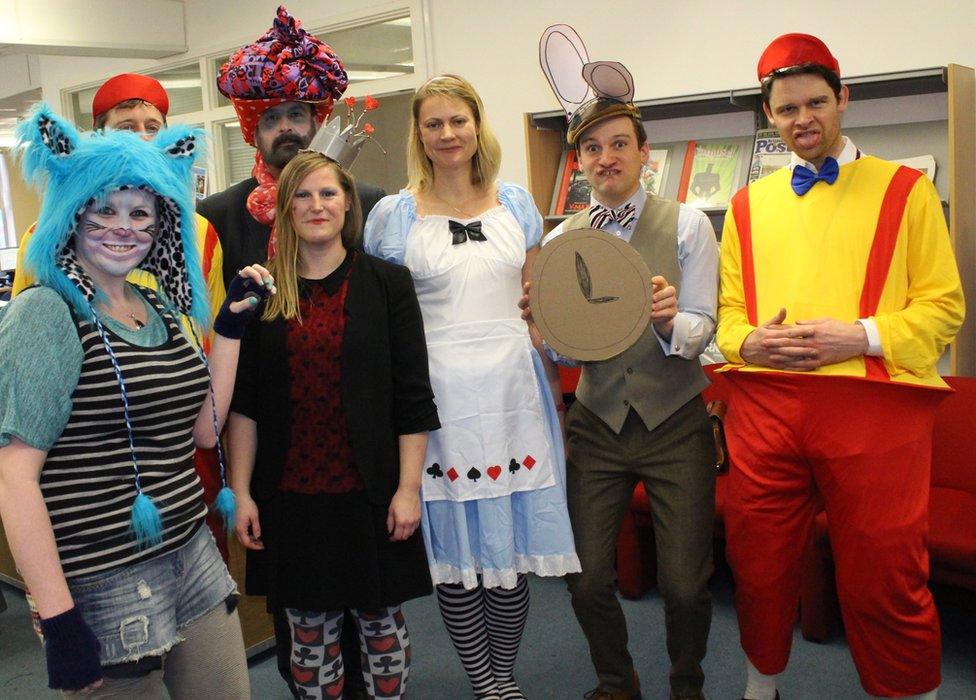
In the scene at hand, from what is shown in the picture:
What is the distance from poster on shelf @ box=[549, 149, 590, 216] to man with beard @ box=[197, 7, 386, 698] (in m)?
1.89

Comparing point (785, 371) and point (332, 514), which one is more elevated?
point (785, 371)

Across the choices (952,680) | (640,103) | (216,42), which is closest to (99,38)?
(216,42)

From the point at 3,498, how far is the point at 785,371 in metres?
1.57

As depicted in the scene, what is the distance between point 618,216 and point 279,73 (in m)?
0.96

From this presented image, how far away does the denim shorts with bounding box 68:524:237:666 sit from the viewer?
1468 mm

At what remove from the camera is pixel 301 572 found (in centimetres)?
201

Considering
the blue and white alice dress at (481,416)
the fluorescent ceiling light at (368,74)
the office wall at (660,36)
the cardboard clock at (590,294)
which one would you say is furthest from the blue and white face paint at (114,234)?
the fluorescent ceiling light at (368,74)

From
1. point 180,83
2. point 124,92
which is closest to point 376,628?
point 124,92

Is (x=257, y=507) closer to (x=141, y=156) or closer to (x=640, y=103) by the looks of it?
(x=141, y=156)

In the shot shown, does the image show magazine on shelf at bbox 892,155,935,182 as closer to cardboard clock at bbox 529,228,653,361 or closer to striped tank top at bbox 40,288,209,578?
cardboard clock at bbox 529,228,653,361

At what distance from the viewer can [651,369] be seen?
2.17 m

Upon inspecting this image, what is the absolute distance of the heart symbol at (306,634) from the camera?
82.5 inches

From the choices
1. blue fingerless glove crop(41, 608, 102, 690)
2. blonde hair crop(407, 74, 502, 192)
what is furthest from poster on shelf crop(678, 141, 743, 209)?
blue fingerless glove crop(41, 608, 102, 690)

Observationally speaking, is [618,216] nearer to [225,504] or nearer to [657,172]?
[225,504]
